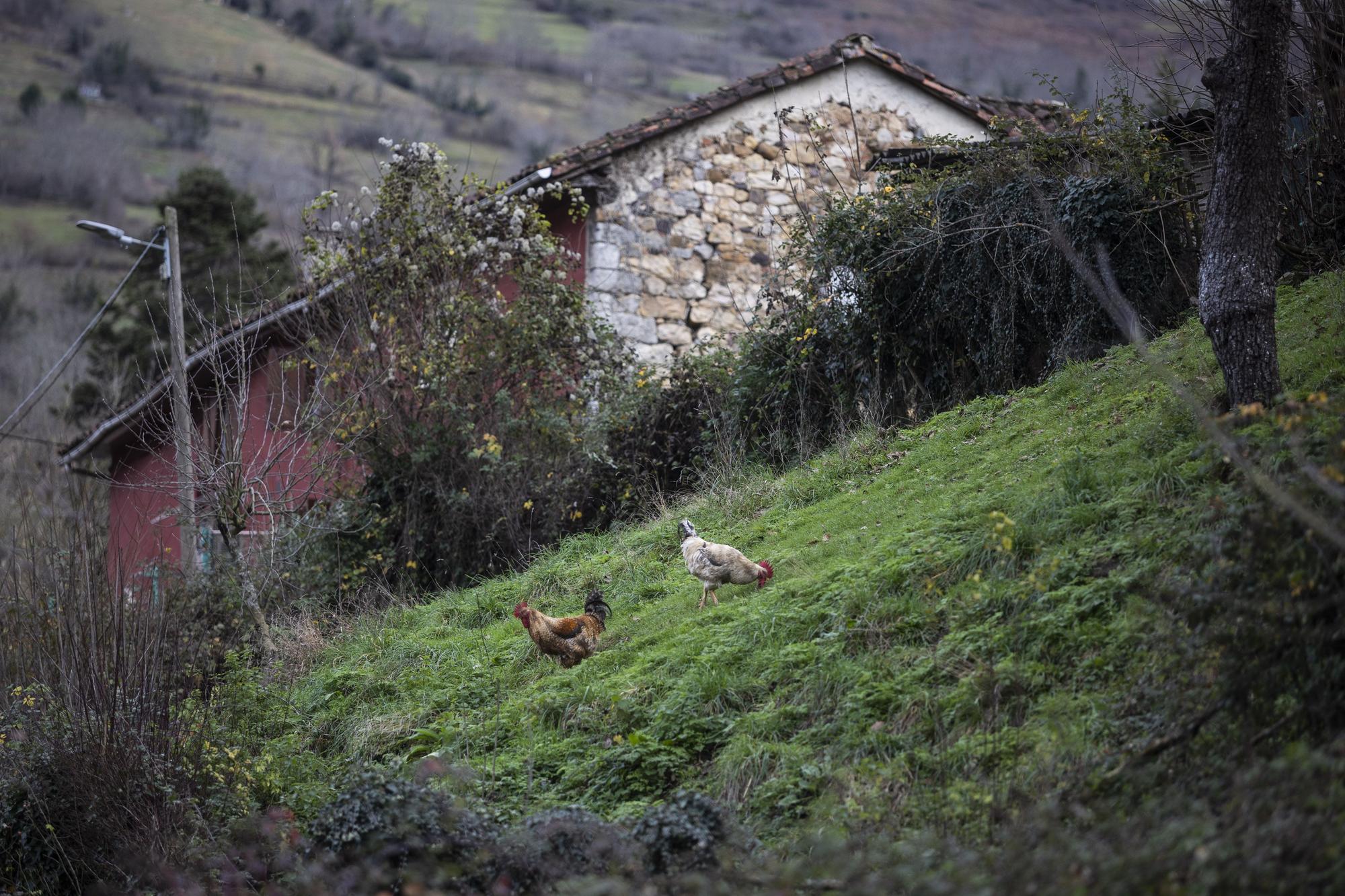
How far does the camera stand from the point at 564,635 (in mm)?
8188

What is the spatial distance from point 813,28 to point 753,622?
9871 cm

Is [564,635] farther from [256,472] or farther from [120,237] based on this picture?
[120,237]

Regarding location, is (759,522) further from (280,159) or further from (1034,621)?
(280,159)

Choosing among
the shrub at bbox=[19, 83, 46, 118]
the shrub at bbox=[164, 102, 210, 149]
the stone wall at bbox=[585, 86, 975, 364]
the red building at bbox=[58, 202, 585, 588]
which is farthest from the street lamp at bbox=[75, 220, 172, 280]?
the shrub at bbox=[19, 83, 46, 118]

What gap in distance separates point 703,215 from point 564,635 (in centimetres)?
1052

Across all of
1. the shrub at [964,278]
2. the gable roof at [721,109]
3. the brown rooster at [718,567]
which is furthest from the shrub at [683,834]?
the gable roof at [721,109]

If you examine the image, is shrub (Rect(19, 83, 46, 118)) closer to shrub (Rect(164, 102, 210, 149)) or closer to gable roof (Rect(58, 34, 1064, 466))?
shrub (Rect(164, 102, 210, 149))

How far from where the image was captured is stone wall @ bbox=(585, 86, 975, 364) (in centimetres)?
1684

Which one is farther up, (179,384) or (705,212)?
(705,212)

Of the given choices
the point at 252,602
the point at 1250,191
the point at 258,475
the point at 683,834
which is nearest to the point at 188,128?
the point at 258,475

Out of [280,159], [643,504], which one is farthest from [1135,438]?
[280,159]

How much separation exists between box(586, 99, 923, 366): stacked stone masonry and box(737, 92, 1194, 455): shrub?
4335mm

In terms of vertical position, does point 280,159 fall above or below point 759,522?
above

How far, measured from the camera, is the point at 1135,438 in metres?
7.10
